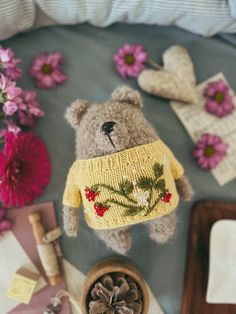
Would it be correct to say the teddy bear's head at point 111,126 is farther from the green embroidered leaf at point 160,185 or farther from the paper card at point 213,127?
the paper card at point 213,127

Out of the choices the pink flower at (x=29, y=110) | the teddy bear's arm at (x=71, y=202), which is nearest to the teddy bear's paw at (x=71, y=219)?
the teddy bear's arm at (x=71, y=202)

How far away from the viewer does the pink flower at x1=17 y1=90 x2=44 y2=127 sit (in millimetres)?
762

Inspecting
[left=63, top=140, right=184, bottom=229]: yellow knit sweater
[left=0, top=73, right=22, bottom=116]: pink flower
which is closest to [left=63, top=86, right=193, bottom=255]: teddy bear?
[left=63, top=140, right=184, bottom=229]: yellow knit sweater

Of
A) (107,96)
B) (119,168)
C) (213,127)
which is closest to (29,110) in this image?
(107,96)

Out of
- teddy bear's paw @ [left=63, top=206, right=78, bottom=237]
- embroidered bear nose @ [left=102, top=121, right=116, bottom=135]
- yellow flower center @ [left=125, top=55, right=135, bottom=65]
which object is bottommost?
teddy bear's paw @ [left=63, top=206, right=78, bottom=237]

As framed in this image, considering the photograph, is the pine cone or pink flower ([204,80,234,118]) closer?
the pine cone

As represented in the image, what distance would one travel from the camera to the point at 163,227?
28.0 inches

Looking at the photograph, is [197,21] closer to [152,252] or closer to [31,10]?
[31,10]

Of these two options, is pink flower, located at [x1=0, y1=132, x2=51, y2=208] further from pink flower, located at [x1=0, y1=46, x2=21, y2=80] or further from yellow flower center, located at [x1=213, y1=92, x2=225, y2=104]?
yellow flower center, located at [x1=213, y1=92, x2=225, y2=104]

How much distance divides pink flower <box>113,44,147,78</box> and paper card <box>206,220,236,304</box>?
1.17 ft

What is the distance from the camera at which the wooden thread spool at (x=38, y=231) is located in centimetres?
77

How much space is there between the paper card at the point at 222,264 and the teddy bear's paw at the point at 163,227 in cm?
11

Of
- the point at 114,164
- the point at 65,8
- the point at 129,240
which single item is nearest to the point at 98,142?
the point at 114,164

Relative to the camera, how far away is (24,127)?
811 mm
